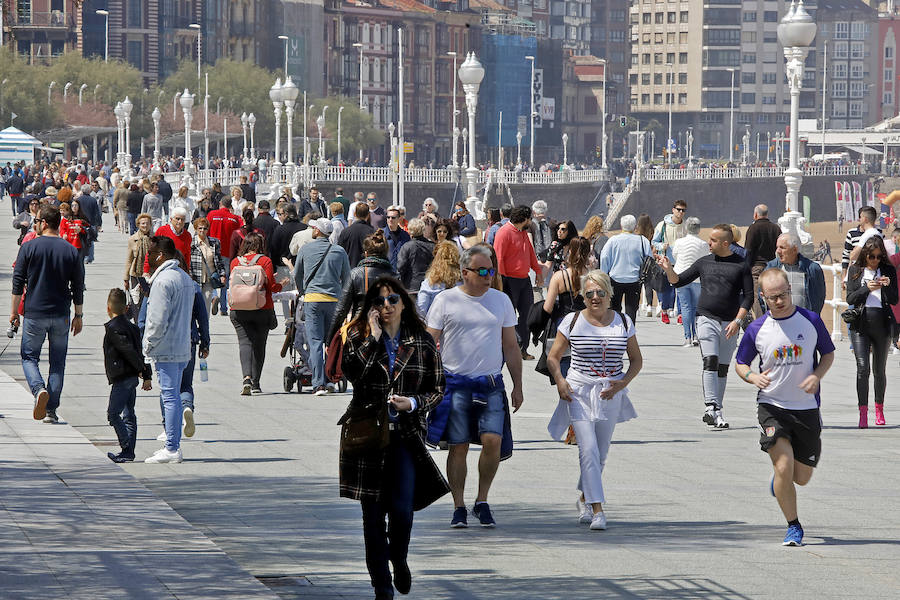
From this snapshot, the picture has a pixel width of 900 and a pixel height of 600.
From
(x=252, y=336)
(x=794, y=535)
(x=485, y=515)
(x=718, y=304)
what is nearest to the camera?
(x=794, y=535)

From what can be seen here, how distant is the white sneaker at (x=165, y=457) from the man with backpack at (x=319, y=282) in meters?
3.65

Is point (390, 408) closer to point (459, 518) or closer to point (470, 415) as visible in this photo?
point (470, 415)

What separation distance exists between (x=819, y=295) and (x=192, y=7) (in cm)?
10748

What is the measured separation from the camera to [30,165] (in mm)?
64375

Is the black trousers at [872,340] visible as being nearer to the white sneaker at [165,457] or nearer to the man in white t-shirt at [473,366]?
the man in white t-shirt at [473,366]

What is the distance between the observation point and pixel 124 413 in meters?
11.2

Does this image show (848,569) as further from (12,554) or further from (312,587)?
(12,554)

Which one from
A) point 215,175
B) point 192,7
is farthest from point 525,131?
point 215,175

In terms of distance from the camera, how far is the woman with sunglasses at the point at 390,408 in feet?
22.7

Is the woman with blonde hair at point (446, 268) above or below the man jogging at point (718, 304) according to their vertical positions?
above

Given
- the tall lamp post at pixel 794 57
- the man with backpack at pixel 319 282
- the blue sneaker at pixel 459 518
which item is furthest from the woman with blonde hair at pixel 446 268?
the tall lamp post at pixel 794 57

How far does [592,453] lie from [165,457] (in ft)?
11.0

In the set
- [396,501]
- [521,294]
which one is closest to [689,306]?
[521,294]

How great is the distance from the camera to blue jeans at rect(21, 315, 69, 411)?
12.6m
